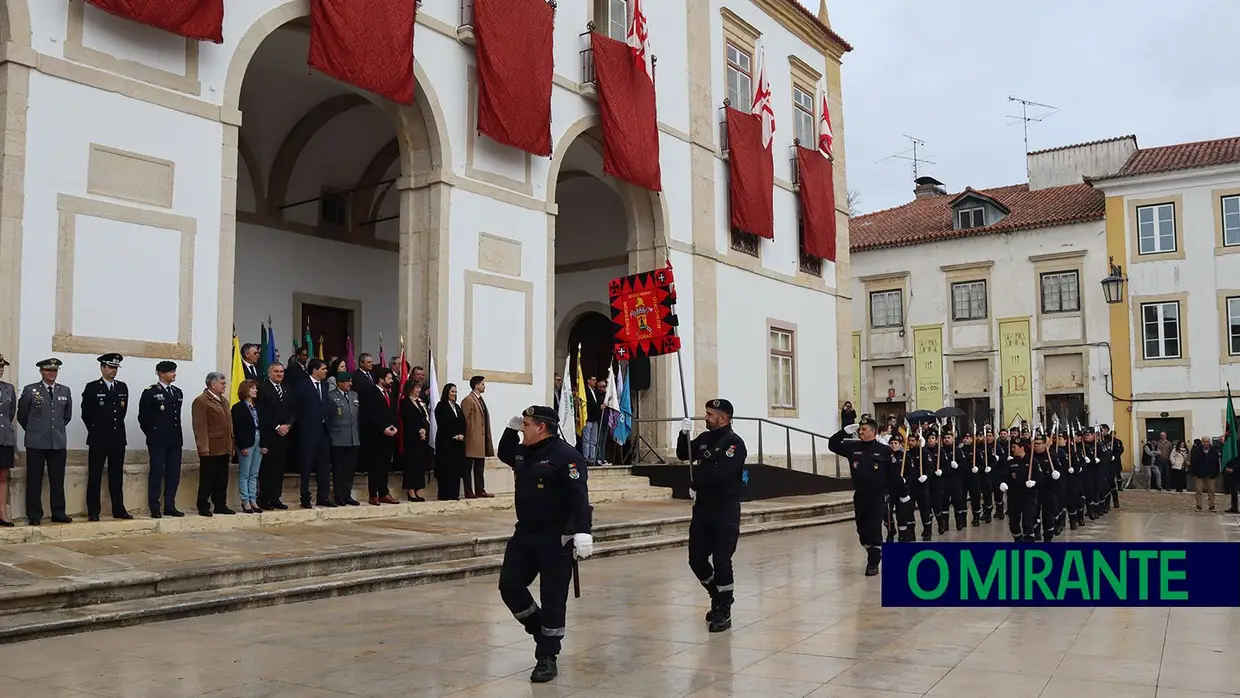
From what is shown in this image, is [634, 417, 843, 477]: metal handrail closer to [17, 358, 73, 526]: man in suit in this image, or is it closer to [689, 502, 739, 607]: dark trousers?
[689, 502, 739, 607]: dark trousers

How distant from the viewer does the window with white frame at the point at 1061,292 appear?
1358 inches

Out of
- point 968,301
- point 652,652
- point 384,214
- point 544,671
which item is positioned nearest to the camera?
point 544,671

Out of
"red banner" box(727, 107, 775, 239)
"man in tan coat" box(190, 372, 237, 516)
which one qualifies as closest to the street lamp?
"red banner" box(727, 107, 775, 239)

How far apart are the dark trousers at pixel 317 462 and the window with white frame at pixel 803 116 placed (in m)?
15.8

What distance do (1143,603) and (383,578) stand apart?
6.21m

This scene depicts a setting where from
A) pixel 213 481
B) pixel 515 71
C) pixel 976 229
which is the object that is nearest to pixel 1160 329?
pixel 976 229

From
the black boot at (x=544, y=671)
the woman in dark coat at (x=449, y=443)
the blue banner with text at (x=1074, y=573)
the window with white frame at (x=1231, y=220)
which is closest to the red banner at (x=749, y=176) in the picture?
the woman in dark coat at (x=449, y=443)

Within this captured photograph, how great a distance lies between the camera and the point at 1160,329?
33156mm

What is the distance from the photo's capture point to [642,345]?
18.2m

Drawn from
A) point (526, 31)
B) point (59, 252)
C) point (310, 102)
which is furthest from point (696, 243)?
point (59, 252)

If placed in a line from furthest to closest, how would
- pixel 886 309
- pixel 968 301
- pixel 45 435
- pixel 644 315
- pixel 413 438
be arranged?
pixel 886 309, pixel 968 301, pixel 644 315, pixel 413 438, pixel 45 435

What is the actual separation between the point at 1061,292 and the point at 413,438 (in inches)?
1055

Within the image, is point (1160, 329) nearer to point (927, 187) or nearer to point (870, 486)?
point (927, 187)

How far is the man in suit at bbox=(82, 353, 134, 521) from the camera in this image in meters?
10.6
